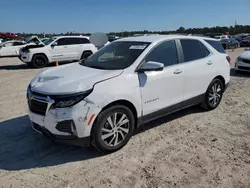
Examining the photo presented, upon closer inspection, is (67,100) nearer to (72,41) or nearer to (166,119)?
(166,119)

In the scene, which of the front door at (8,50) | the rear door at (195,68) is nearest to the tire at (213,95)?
the rear door at (195,68)

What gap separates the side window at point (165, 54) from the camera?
159 inches

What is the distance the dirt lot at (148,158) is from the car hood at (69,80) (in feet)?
3.34

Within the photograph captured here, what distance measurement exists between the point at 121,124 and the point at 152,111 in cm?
67

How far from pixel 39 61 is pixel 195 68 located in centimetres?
1060

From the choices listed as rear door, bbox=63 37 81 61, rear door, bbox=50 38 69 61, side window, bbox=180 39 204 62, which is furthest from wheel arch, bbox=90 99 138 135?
rear door, bbox=63 37 81 61

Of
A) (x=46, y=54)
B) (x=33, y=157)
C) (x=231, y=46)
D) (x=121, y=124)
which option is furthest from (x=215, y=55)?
(x=231, y=46)

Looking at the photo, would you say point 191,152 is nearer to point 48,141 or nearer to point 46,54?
point 48,141

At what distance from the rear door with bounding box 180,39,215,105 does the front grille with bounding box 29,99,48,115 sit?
8.38ft

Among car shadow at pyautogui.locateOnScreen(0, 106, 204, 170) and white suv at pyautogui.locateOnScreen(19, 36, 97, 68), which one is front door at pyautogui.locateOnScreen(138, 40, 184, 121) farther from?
white suv at pyautogui.locateOnScreen(19, 36, 97, 68)

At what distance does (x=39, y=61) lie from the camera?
13.2m

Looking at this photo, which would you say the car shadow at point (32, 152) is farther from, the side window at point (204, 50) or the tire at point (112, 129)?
the side window at point (204, 50)

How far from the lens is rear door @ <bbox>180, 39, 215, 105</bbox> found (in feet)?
14.9

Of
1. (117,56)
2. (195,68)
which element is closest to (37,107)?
(117,56)
